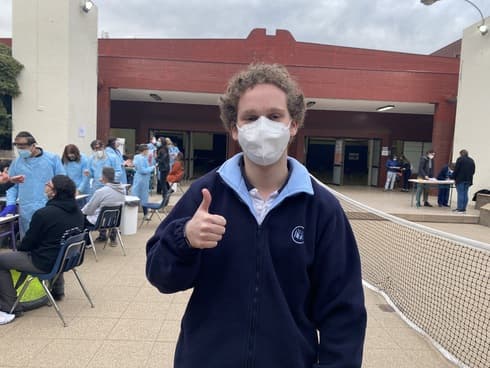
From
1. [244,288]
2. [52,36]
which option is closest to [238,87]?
[244,288]

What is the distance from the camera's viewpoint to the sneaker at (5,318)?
13.1 ft

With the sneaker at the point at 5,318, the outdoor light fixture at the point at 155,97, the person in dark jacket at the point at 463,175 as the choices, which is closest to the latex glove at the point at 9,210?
the sneaker at the point at 5,318

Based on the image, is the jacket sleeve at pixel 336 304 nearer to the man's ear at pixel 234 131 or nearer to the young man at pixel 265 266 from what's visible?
the young man at pixel 265 266

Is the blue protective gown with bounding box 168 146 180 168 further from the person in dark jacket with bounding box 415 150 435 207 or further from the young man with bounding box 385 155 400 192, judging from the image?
the young man with bounding box 385 155 400 192

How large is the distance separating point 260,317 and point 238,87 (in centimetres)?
89

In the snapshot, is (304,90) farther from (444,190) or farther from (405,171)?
(405,171)

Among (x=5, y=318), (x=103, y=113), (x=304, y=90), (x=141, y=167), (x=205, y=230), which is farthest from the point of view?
(x=304, y=90)

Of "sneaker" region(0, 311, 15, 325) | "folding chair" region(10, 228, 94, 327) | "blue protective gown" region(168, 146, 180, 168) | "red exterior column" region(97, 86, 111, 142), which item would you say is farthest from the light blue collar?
"red exterior column" region(97, 86, 111, 142)

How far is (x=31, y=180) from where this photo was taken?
556 cm

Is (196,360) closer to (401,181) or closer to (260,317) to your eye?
(260,317)

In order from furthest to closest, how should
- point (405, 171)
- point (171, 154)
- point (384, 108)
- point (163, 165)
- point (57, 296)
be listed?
point (405, 171) → point (384, 108) → point (171, 154) → point (163, 165) → point (57, 296)

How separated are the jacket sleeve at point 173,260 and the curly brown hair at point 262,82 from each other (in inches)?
19.8

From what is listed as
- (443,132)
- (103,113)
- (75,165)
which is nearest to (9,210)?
(75,165)

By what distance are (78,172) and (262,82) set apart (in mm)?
6985
